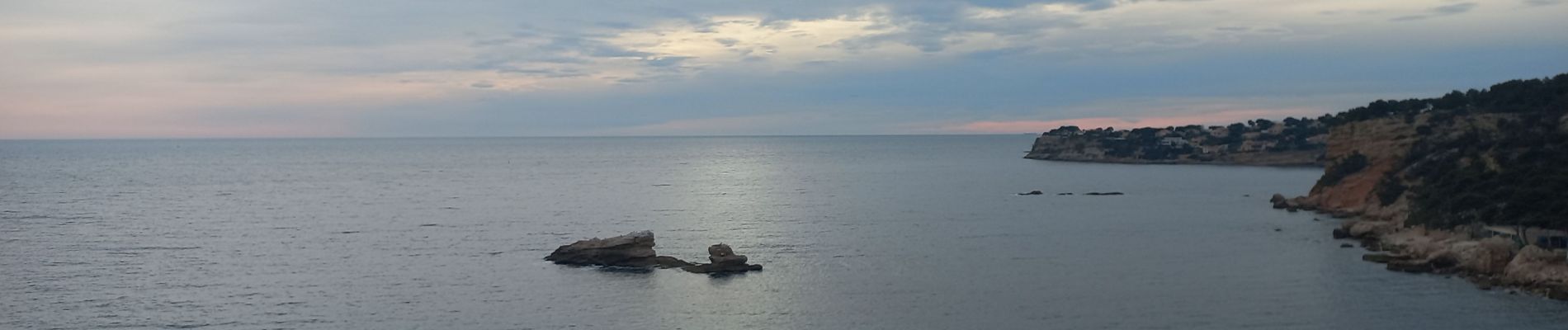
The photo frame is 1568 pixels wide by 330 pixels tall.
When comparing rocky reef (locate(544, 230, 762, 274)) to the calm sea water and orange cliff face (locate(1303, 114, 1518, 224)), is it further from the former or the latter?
orange cliff face (locate(1303, 114, 1518, 224))

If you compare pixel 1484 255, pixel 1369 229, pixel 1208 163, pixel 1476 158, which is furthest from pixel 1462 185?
pixel 1208 163

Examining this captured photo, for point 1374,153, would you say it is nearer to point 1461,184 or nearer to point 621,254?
point 1461,184

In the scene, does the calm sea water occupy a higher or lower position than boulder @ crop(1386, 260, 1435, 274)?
lower

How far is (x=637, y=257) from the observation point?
192 ft

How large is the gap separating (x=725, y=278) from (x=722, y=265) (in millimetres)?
1582

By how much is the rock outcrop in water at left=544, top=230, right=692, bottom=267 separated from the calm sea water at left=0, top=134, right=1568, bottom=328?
6.11ft

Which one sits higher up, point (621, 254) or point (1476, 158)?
point (1476, 158)

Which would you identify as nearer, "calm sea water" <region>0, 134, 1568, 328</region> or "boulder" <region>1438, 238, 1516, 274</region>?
"calm sea water" <region>0, 134, 1568, 328</region>

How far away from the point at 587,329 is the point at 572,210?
55.0 meters

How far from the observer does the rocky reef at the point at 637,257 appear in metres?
56.8

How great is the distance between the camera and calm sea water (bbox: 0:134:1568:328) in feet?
148

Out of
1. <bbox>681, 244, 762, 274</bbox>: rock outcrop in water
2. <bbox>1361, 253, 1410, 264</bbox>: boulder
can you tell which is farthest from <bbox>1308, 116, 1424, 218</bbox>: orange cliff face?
<bbox>681, 244, 762, 274</bbox>: rock outcrop in water

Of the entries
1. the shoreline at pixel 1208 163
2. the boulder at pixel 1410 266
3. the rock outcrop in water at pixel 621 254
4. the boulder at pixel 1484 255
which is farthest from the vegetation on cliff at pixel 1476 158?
the shoreline at pixel 1208 163

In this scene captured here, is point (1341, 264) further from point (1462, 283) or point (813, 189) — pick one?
point (813, 189)
